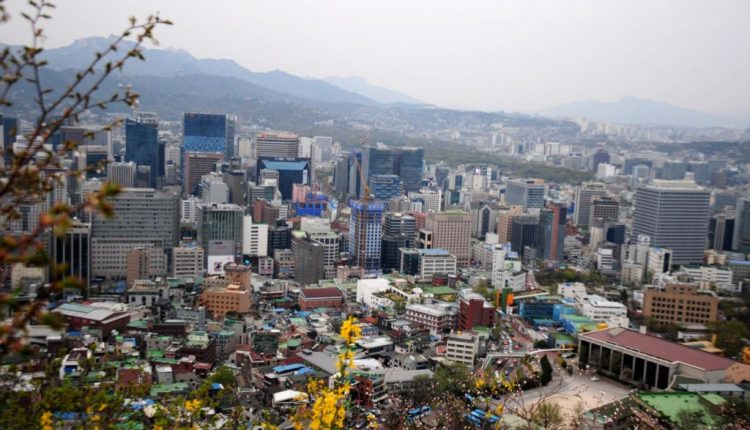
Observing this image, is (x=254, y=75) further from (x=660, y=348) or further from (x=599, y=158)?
(x=660, y=348)

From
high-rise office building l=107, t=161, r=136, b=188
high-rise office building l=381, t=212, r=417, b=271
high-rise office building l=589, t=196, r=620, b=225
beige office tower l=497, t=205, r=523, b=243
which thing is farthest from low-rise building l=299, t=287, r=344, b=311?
high-rise office building l=589, t=196, r=620, b=225

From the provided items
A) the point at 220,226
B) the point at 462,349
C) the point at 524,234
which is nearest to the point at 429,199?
the point at 524,234

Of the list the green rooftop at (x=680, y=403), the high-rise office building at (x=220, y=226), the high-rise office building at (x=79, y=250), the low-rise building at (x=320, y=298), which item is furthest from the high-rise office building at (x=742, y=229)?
the high-rise office building at (x=79, y=250)

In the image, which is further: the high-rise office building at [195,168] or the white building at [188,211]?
the high-rise office building at [195,168]

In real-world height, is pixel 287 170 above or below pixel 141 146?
below

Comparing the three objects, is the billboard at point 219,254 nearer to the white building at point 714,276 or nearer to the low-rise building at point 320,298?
the low-rise building at point 320,298

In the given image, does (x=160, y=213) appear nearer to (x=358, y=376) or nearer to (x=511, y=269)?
(x=511, y=269)
